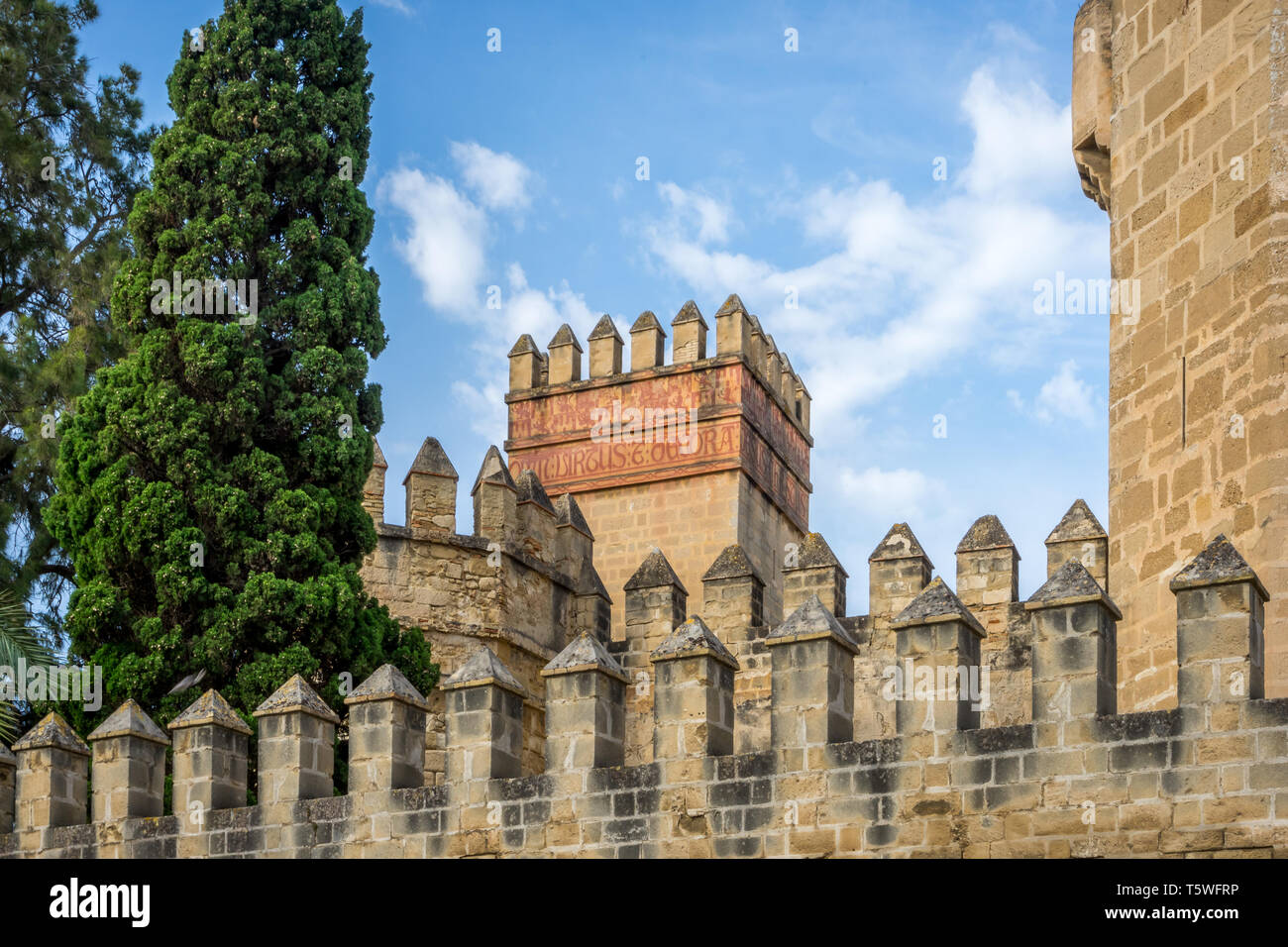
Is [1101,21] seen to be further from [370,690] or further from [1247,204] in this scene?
[370,690]

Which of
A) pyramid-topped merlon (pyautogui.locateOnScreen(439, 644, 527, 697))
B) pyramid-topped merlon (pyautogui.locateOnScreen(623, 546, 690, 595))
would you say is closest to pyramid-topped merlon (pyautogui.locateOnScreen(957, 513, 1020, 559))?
pyramid-topped merlon (pyautogui.locateOnScreen(623, 546, 690, 595))

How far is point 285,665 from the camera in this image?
45.5ft

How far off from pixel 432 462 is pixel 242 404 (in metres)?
2.81

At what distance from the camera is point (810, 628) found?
36.0 feet

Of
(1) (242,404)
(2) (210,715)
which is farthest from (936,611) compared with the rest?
(1) (242,404)

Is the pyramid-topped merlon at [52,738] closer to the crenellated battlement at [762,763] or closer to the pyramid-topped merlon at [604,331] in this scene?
the crenellated battlement at [762,763]

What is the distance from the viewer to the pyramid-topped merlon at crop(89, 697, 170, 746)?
42.0 feet

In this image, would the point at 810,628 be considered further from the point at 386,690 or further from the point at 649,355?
the point at 649,355

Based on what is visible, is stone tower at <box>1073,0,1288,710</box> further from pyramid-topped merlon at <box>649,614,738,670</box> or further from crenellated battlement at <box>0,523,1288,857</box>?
pyramid-topped merlon at <box>649,614,738,670</box>

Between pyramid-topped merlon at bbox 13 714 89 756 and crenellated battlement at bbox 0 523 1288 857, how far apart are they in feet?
0.07

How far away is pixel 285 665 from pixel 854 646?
455 cm

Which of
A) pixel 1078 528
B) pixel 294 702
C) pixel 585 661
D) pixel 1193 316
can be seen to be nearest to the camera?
pixel 1193 316

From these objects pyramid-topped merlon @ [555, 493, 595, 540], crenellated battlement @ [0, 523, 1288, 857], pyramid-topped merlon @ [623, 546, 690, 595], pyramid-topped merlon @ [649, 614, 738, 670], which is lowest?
crenellated battlement @ [0, 523, 1288, 857]

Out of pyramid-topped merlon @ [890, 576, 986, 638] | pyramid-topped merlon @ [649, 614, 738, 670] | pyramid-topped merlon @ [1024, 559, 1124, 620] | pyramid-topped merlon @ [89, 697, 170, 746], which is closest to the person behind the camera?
pyramid-topped merlon @ [1024, 559, 1124, 620]
